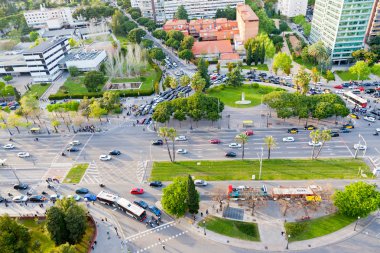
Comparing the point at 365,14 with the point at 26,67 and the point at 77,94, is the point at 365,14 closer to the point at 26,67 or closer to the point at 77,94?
the point at 77,94

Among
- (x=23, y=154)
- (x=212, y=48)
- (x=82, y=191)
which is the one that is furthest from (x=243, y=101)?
(x=23, y=154)

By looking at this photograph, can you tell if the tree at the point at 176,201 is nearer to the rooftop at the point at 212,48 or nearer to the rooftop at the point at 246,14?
→ the rooftop at the point at 212,48

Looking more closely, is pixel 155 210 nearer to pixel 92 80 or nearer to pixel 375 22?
pixel 92 80

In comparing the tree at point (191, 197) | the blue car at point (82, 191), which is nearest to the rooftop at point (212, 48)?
the blue car at point (82, 191)

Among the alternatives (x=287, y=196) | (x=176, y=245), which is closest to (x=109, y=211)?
A: (x=176, y=245)

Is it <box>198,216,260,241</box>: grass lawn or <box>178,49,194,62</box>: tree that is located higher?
<box>178,49,194,62</box>: tree

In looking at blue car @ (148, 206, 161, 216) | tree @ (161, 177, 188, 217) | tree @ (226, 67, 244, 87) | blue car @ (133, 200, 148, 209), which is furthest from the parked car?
A: tree @ (226, 67, 244, 87)

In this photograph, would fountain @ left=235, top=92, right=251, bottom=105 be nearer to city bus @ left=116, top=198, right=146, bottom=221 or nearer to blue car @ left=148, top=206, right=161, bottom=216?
blue car @ left=148, top=206, right=161, bottom=216
